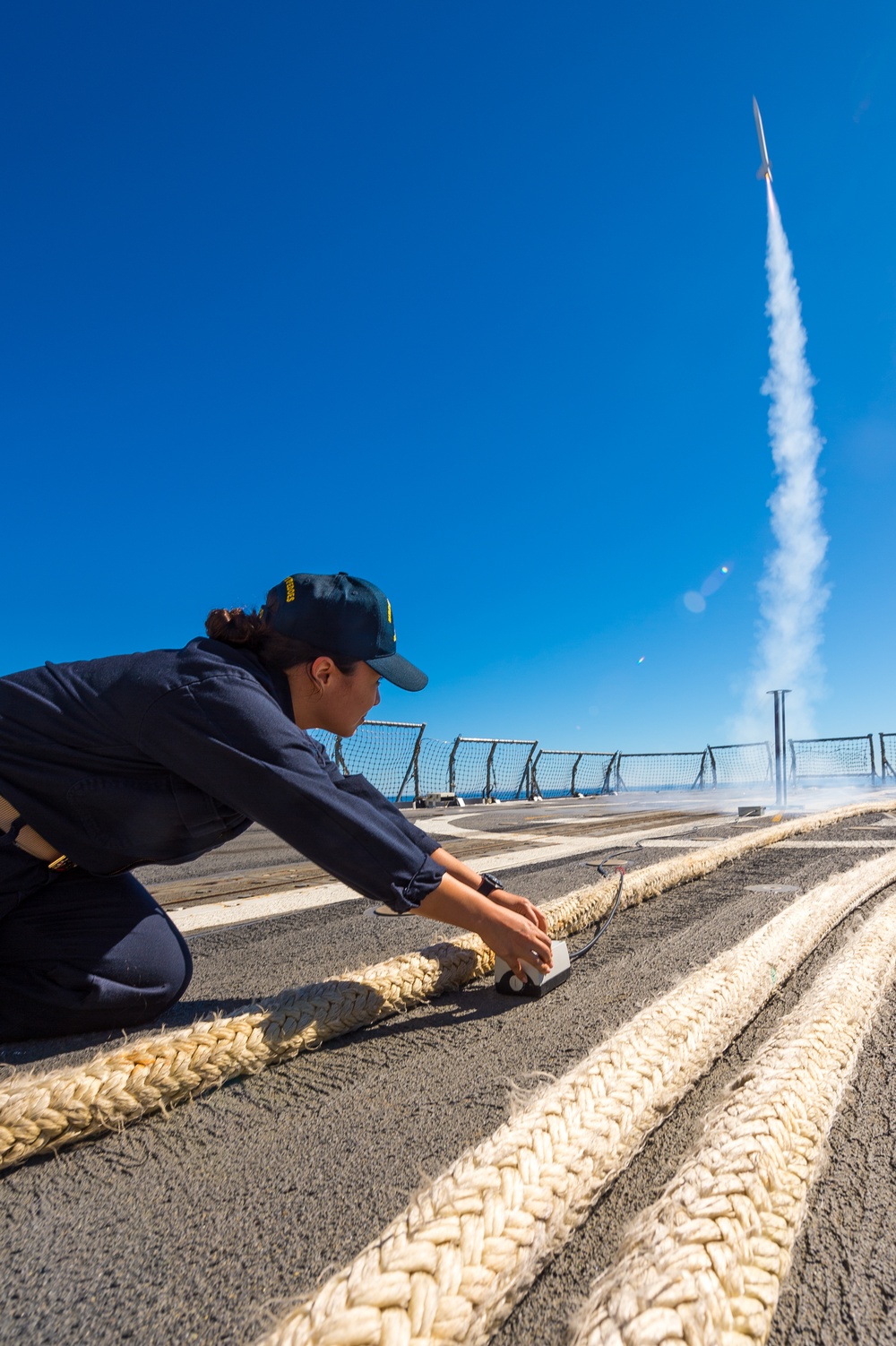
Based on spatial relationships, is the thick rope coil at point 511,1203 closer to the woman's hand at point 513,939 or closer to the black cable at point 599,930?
the woman's hand at point 513,939

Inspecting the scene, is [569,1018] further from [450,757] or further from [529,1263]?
[450,757]

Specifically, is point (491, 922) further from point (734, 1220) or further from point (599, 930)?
point (599, 930)

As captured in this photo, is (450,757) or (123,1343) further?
(450,757)

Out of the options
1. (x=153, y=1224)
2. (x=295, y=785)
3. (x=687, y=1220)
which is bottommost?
(x=153, y=1224)

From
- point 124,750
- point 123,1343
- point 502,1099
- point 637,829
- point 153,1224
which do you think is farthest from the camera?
point 637,829

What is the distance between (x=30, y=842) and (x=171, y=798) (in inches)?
12.3

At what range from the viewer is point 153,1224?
2.63 ft

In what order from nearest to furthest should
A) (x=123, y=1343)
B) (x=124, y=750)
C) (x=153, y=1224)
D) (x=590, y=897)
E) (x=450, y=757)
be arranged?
1. (x=123, y=1343)
2. (x=153, y=1224)
3. (x=124, y=750)
4. (x=590, y=897)
5. (x=450, y=757)

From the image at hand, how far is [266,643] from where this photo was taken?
161cm

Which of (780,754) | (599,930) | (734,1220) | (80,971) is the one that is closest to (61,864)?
(80,971)

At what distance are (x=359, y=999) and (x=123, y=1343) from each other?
782 mm

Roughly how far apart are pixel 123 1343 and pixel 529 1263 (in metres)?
0.39

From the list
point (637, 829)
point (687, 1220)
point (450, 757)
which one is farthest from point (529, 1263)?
point (450, 757)

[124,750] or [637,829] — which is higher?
[124,750]
